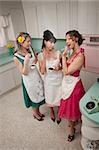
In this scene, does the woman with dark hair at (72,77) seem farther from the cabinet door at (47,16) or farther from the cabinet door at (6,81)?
the cabinet door at (6,81)

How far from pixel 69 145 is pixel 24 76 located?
2.67ft

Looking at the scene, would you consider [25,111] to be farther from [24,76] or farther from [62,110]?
[62,110]

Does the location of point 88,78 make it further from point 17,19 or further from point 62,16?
point 17,19

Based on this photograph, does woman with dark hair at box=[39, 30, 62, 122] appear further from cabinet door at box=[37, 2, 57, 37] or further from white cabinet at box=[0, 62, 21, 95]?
white cabinet at box=[0, 62, 21, 95]

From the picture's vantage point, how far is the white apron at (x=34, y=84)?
5.89ft

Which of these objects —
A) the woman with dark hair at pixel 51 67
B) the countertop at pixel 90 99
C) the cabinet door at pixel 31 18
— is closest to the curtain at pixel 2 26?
the cabinet door at pixel 31 18

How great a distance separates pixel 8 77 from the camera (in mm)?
2717

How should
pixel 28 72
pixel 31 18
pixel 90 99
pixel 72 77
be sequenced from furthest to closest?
pixel 31 18
pixel 28 72
pixel 72 77
pixel 90 99

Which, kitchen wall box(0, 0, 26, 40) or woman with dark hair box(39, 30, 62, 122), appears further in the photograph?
kitchen wall box(0, 0, 26, 40)

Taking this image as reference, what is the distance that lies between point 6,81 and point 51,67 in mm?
1283

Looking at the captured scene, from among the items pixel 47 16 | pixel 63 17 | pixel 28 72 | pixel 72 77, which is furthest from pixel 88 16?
pixel 28 72

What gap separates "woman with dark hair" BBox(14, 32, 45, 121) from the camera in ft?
5.46

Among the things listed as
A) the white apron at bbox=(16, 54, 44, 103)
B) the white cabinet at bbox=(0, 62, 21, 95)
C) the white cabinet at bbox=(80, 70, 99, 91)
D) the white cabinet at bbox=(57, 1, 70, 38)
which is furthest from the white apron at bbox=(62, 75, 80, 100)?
the white cabinet at bbox=(0, 62, 21, 95)

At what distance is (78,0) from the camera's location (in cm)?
186
